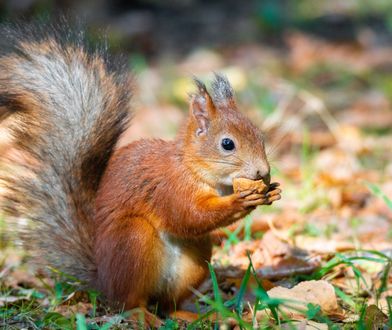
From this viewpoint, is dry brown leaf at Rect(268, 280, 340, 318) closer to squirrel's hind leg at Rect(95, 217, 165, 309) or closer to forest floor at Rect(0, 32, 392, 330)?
forest floor at Rect(0, 32, 392, 330)

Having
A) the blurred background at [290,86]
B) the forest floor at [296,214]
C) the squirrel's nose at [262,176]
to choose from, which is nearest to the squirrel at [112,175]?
the squirrel's nose at [262,176]

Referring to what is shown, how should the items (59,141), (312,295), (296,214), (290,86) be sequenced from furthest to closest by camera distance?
(290,86), (296,214), (59,141), (312,295)

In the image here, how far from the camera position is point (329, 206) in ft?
13.7

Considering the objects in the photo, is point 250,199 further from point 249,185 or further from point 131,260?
point 131,260

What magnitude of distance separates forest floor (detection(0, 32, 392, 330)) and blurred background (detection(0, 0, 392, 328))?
1 cm

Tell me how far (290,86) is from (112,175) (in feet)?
9.22

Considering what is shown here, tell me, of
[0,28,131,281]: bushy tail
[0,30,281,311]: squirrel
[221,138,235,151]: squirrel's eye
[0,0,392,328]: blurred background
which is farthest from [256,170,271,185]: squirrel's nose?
[0,28,131,281]: bushy tail

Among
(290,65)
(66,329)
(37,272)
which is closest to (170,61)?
(290,65)

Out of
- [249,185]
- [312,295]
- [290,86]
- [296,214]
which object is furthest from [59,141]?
[290,86]

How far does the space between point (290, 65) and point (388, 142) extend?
2.24 m

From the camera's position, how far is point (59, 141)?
285cm

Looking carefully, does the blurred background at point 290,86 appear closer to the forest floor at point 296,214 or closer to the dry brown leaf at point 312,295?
the forest floor at point 296,214

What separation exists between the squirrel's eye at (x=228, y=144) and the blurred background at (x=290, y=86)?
0.30 meters

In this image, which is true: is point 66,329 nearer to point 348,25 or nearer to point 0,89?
point 0,89
